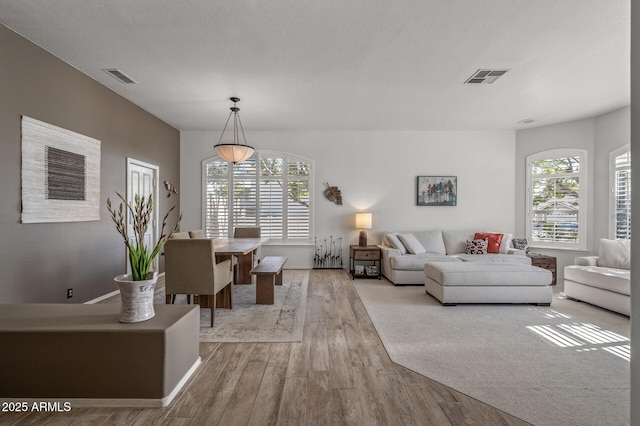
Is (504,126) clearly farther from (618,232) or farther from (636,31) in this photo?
(636,31)

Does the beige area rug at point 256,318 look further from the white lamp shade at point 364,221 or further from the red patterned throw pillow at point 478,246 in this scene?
the red patterned throw pillow at point 478,246

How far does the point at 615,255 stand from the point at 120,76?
21.5 ft

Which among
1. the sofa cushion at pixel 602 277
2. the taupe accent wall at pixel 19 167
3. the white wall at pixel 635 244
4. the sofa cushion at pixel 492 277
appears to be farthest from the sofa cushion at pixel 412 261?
the white wall at pixel 635 244

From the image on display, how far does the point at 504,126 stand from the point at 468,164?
0.92 metres

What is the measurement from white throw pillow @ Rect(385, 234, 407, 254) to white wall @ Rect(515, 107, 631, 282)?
8.53ft

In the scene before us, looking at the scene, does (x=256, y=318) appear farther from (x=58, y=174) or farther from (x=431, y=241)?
(x=431, y=241)

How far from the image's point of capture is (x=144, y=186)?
5.62 meters

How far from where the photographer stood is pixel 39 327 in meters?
2.05

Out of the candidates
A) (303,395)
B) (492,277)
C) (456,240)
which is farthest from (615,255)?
(303,395)

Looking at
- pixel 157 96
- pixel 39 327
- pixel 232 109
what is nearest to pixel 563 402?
pixel 39 327

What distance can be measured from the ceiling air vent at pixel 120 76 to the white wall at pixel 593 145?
675 cm

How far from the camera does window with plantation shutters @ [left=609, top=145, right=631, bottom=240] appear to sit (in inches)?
206

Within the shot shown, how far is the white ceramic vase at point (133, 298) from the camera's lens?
2152mm

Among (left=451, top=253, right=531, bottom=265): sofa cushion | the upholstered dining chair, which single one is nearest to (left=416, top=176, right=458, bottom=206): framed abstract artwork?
(left=451, top=253, right=531, bottom=265): sofa cushion
